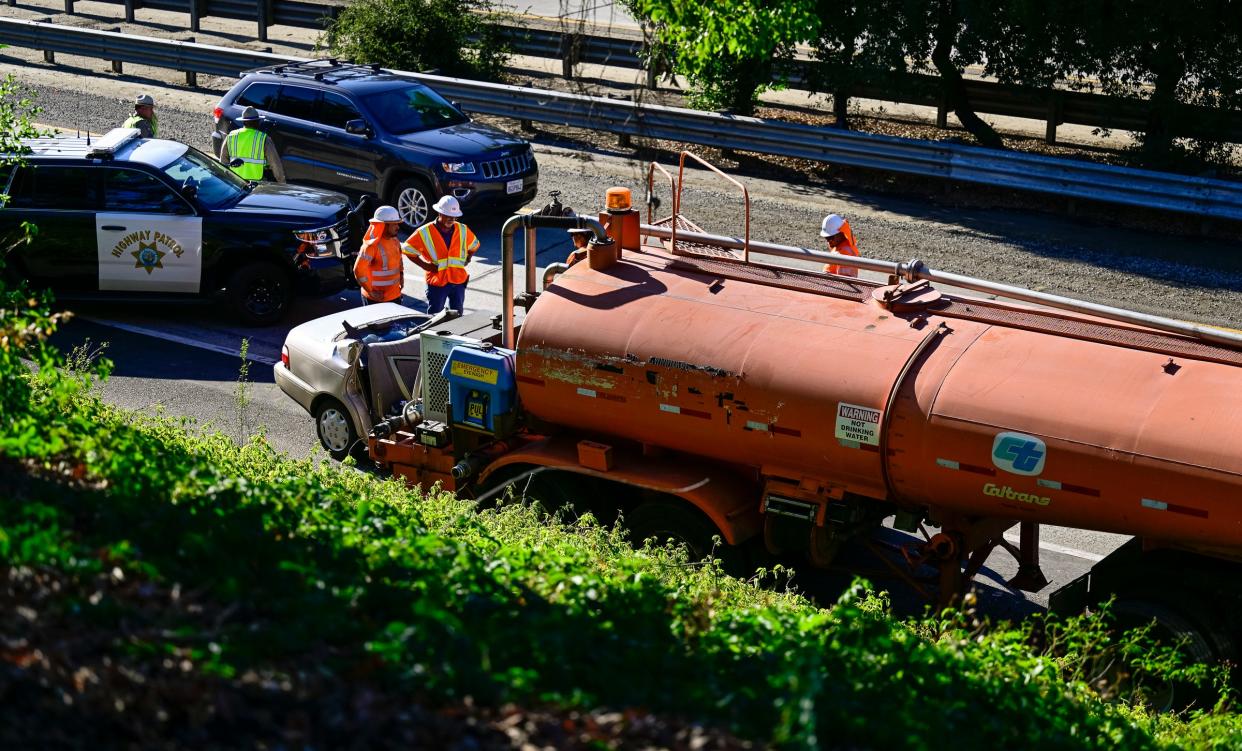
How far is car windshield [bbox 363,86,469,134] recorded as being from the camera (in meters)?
17.3

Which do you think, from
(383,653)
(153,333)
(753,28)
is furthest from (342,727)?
→ (753,28)

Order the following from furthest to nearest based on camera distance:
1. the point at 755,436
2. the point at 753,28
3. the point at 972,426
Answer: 1. the point at 753,28
2. the point at 755,436
3. the point at 972,426

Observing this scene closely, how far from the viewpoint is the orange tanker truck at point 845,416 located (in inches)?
295

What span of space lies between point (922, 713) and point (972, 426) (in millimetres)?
2763

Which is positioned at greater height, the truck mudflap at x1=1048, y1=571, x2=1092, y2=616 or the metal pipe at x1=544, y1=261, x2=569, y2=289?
the metal pipe at x1=544, y1=261, x2=569, y2=289

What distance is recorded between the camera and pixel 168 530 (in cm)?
564

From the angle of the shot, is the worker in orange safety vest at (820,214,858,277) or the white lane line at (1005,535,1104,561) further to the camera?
the worker in orange safety vest at (820,214,858,277)

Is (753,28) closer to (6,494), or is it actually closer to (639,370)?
(639,370)

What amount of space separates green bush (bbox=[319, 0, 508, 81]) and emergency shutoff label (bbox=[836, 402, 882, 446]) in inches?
656

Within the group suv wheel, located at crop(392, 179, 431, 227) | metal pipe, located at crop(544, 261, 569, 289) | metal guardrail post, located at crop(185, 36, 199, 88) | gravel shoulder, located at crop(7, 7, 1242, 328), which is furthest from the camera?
metal guardrail post, located at crop(185, 36, 199, 88)

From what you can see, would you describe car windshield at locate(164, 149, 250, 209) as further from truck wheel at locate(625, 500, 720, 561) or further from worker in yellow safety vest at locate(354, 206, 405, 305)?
truck wheel at locate(625, 500, 720, 561)

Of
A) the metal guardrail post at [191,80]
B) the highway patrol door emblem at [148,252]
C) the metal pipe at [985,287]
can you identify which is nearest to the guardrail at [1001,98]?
the metal guardrail post at [191,80]

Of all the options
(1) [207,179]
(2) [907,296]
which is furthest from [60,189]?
(2) [907,296]

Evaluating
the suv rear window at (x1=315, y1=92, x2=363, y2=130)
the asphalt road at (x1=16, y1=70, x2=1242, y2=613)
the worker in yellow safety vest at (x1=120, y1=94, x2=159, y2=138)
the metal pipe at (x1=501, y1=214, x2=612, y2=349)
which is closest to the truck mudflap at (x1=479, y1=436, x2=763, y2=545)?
the metal pipe at (x1=501, y1=214, x2=612, y2=349)
